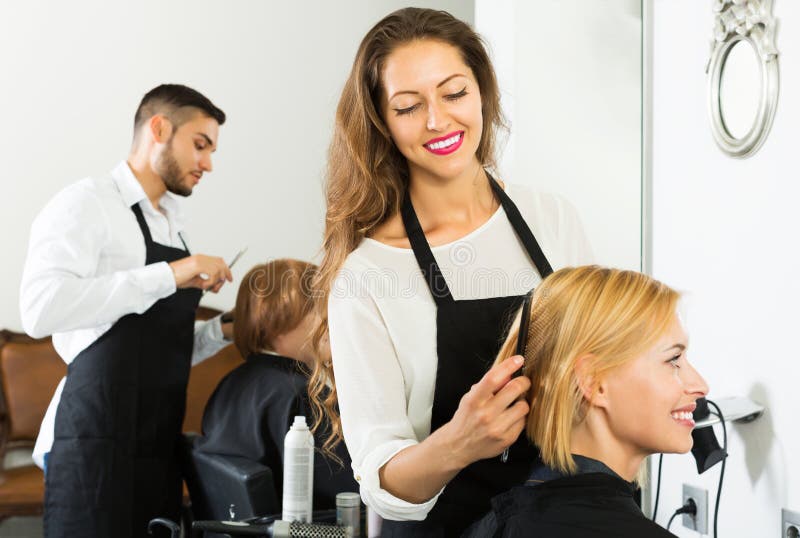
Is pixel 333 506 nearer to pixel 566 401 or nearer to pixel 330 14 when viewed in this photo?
pixel 566 401

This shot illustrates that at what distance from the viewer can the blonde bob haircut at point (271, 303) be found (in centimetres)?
249

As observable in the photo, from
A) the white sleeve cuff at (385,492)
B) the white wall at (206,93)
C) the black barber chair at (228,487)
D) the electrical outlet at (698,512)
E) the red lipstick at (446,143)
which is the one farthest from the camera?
the white wall at (206,93)

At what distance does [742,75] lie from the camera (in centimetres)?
157

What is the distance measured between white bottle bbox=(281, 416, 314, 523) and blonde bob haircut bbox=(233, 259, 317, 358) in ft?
2.18

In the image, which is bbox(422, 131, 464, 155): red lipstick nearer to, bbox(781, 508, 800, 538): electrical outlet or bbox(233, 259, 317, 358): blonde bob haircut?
bbox(781, 508, 800, 538): electrical outlet

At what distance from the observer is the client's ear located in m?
1.20

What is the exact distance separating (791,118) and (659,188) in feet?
1.63

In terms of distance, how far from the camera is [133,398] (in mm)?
2477

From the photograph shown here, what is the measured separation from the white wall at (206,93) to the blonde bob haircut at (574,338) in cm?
270

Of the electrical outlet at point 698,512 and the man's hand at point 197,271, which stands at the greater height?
the man's hand at point 197,271

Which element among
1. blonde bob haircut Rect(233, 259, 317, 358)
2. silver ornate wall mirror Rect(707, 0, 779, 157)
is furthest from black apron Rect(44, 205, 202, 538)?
silver ornate wall mirror Rect(707, 0, 779, 157)

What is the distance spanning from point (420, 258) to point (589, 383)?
1.11 ft

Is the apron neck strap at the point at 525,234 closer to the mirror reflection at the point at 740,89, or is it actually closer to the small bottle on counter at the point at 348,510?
the mirror reflection at the point at 740,89

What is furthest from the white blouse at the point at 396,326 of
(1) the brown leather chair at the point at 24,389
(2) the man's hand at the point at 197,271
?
(1) the brown leather chair at the point at 24,389
